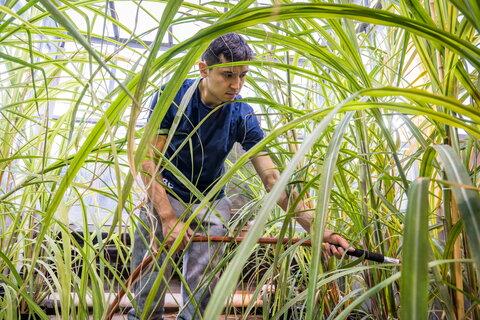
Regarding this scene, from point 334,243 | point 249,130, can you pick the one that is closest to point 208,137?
point 249,130

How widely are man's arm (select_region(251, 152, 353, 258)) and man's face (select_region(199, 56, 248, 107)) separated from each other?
0.18 metres

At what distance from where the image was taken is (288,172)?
20 cm

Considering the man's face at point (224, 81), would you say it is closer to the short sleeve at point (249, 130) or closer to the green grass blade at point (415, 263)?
the short sleeve at point (249, 130)

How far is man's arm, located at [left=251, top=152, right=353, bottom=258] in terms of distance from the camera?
25.0 inches

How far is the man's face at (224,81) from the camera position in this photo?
0.95 m

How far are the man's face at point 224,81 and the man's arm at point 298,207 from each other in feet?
0.58

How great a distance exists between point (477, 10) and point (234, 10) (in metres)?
0.17

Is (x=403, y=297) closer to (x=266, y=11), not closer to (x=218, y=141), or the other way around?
(x=266, y=11)

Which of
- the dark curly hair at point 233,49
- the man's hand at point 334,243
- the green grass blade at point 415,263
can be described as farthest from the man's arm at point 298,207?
the dark curly hair at point 233,49

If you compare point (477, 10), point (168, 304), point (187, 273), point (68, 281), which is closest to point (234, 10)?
point (477, 10)

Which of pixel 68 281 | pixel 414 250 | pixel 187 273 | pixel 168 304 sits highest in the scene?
pixel 414 250

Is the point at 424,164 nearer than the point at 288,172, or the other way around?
the point at 288,172

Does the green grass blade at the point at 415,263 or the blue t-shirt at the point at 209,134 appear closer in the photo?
the green grass blade at the point at 415,263

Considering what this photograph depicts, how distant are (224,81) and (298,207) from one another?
35cm
